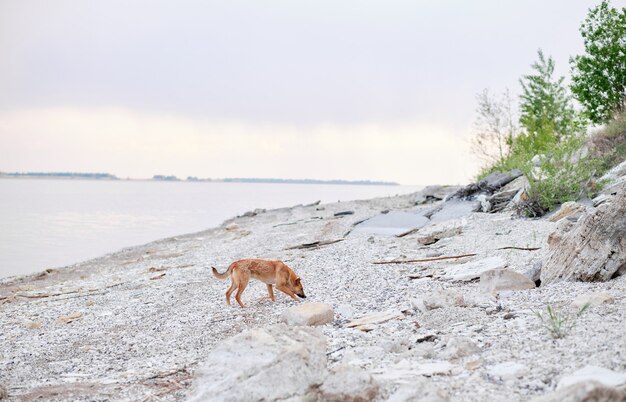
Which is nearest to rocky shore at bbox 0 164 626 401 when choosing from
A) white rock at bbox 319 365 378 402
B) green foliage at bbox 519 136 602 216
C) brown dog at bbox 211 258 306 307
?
white rock at bbox 319 365 378 402

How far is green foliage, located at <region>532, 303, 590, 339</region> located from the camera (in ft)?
18.4

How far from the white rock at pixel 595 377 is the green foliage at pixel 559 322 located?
2.92 ft

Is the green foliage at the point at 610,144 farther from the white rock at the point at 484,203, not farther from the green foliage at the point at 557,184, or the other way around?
the white rock at the point at 484,203

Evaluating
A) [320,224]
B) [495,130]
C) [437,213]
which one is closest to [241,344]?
[437,213]

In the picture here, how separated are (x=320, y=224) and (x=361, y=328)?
17.3 meters

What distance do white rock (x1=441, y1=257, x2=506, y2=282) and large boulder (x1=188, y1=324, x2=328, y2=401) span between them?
15.4ft

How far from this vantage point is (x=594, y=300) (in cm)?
650

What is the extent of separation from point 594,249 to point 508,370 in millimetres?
3738

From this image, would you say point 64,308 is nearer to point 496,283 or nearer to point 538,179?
point 496,283

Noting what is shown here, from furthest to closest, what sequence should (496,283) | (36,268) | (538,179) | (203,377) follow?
(36,268) → (538,179) → (496,283) → (203,377)

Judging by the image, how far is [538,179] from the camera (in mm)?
16000

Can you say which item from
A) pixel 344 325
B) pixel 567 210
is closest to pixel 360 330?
pixel 344 325

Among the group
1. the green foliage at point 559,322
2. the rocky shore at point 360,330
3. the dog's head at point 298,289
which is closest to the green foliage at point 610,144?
the rocky shore at point 360,330

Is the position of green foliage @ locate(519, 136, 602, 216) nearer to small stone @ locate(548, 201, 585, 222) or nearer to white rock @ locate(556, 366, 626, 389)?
small stone @ locate(548, 201, 585, 222)
